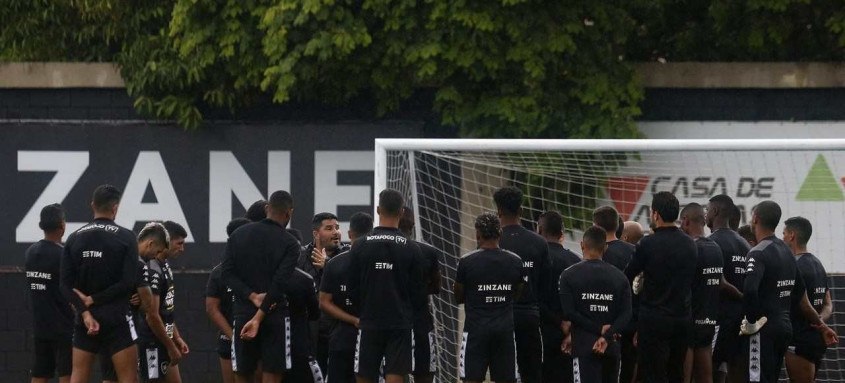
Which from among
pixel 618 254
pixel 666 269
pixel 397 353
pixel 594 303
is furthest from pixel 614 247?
pixel 397 353

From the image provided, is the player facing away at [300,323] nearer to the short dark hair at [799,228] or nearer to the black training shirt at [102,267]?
the black training shirt at [102,267]

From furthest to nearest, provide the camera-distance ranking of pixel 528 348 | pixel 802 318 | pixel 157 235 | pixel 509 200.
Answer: pixel 802 318 < pixel 157 235 < pixel 528 348 < pixel 509 200

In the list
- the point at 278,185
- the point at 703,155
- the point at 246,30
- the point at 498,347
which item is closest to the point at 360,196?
the point at 278,185

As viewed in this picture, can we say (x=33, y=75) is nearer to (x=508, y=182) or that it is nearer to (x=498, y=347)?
(x=508, y=182)

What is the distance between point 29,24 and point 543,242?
305 inches

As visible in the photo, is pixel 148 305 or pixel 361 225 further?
pixel 361 225

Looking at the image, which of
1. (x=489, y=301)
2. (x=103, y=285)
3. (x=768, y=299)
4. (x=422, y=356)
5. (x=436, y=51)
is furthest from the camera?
(x=436, y=51)

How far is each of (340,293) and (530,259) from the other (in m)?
1.54

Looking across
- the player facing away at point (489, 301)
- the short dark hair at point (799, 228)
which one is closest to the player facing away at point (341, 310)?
the player facing away at point (489, 301)

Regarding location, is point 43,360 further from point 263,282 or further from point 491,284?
point 491,284

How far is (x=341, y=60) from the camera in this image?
1454cm

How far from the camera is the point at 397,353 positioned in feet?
34.9

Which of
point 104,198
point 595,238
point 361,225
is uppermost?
point 104,198

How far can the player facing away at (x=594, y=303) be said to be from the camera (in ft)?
34.8
